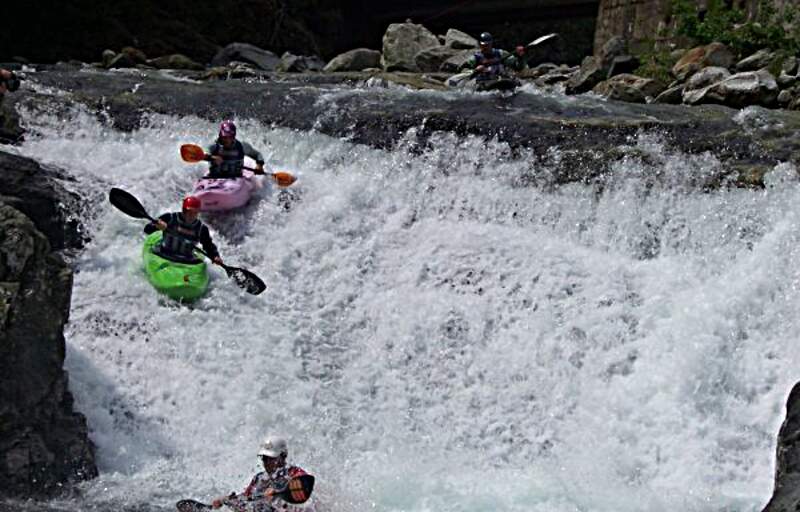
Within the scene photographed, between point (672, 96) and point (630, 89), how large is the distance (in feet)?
1.49

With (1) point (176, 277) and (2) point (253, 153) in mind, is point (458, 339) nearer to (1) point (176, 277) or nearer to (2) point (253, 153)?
(1) point (176, 277)

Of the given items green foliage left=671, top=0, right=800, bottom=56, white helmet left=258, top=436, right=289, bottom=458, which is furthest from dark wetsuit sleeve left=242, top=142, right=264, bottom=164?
green foliage left=671, top=0, right=800, bottom=56

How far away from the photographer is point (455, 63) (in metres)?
16.4

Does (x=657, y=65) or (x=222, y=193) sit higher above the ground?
(x=657, y=65)

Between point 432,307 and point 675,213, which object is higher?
point 675,213

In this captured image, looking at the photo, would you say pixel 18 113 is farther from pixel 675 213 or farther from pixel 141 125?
pixel 675 213

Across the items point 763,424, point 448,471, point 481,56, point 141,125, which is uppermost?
point 481,56

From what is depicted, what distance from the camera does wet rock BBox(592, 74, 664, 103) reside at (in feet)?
41.2

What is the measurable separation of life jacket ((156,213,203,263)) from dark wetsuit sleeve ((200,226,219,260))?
0.03 m

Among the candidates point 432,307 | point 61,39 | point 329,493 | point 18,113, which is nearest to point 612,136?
point 432,307

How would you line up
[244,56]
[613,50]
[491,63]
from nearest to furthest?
[491,63] → [613,50] → [244,56]

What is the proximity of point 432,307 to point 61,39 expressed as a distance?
14.1 m

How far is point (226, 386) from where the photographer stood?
801cm

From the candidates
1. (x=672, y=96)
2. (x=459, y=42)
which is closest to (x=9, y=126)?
(x=672, y=96)
